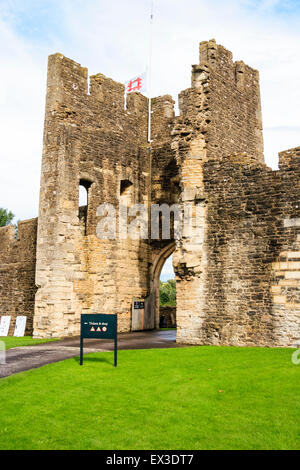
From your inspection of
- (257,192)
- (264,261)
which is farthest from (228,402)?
(257,192)

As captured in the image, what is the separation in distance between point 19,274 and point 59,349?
299 inches

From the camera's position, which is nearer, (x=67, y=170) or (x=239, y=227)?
(x=239, y=227)

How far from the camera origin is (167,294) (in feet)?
121

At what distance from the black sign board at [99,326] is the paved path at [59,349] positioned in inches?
52.5

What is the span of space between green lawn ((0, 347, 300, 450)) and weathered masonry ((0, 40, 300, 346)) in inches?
105

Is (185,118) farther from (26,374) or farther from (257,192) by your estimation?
(26,374)

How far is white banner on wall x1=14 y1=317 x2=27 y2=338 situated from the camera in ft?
59.1

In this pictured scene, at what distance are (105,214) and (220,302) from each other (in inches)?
247

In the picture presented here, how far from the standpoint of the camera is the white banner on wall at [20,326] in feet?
59.1
